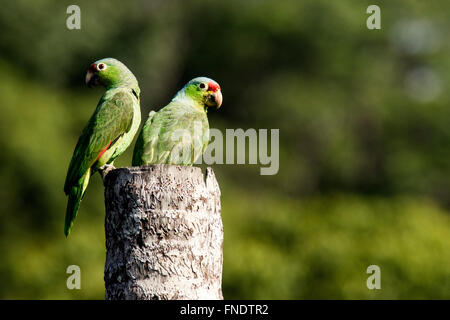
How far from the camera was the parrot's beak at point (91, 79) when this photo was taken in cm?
673

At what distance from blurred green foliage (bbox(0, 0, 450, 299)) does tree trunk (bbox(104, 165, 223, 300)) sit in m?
6.90

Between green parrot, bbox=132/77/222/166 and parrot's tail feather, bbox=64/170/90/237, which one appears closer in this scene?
green parrot, bbox=132/77/222/166

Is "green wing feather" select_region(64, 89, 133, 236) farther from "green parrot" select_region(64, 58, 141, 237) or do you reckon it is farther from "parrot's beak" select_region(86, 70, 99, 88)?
"parrot's beak" select_region(86, 70, 99, 88)

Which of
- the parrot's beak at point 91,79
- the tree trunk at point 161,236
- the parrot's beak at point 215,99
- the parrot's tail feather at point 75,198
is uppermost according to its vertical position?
the parrot's beak at point 91,79

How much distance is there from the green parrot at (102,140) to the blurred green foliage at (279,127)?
230 inches

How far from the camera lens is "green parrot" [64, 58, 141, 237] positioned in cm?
628

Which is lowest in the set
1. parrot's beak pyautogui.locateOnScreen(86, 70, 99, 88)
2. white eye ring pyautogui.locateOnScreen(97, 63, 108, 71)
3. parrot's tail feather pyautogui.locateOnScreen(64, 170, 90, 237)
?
parrot's tail feather pyautogui.locateOnScreen(64, 170, 90, 237)

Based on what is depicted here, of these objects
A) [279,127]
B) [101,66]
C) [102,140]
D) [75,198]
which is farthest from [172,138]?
[279,127]

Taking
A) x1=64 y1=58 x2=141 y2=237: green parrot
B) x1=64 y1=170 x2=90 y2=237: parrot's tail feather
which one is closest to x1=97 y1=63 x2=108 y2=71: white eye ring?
x1=64 y1=58 x2=141 y2=237: green parrot

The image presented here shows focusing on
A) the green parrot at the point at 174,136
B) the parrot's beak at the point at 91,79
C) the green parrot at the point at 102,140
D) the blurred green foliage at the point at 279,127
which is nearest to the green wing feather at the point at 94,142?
the green parrot at the point at 102,140

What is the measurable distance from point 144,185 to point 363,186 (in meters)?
25.6

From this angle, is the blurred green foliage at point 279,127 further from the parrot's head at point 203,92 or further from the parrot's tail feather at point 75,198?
the parrot's tail feather at point 75,198
